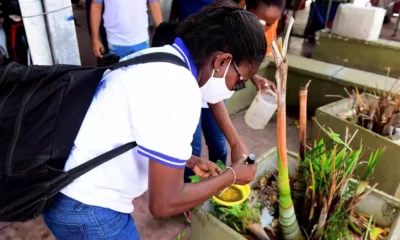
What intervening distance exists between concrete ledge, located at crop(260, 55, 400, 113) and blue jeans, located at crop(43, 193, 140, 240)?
2725 millimetres

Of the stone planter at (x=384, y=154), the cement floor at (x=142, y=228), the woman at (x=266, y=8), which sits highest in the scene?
the woman at (x=266, y=8)

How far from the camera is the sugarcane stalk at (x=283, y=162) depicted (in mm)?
1191

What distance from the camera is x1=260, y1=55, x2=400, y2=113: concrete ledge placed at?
3.24m

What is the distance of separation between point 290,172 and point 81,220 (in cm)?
109

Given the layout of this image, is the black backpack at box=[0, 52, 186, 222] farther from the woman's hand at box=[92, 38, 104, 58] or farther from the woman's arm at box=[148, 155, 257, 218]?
the woman's hand at box=[92, 38, 104, 58]

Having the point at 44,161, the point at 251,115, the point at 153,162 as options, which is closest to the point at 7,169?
the point at 44,161

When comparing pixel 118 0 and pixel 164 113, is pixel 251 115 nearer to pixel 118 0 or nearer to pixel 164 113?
pixel 118 0

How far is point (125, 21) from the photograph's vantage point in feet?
8.36

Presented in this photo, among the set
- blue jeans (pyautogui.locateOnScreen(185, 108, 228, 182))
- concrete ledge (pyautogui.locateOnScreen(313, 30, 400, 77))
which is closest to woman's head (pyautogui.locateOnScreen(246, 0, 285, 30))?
blue jeans (pyautogui.locateOnScreen(185, 108, 228, 182))

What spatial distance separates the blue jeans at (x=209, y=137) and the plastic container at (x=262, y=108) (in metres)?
0.24

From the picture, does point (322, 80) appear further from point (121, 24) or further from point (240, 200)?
point (240, 200)

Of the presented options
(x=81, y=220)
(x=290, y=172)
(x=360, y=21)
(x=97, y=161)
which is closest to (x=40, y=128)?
(x=97, y=161)

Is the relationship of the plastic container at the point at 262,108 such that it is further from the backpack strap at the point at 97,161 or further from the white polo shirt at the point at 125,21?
the backpack strap at the point at 97,161

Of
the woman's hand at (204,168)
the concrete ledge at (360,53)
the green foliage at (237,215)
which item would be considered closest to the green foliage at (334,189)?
the green foliage at (237,215)
